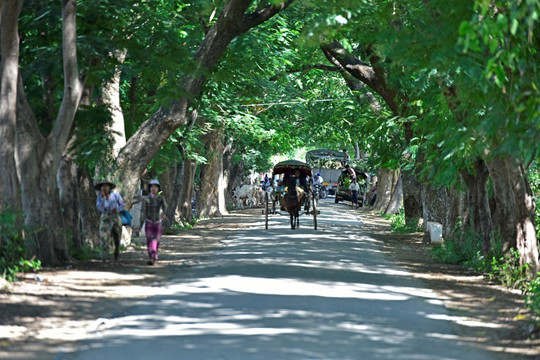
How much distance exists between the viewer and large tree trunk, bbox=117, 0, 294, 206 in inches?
845

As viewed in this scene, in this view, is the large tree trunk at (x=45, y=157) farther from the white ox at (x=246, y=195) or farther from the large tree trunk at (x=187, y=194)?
the white ox at (x=246, y=195)

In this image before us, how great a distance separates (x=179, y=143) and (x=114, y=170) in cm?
841

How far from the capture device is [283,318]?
36.1 ft

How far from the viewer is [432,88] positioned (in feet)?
60.9

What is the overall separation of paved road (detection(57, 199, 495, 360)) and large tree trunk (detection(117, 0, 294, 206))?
412 centimetres

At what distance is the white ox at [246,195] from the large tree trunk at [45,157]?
4203 cm

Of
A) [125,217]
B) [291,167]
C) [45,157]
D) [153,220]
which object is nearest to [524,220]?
[153,220]

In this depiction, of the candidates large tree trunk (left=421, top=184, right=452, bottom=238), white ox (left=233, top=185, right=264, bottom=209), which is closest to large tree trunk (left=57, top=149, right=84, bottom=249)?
large tree trunk (left=421, top=184, right=452, bottom=238)

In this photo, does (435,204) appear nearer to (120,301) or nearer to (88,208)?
(88,208)

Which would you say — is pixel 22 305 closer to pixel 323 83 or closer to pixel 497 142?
pixel 497 142

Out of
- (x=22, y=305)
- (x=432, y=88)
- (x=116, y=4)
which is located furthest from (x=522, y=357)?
(x=116, y=4)

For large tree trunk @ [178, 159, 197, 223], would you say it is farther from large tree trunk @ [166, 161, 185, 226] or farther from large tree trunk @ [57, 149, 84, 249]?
large tree trunk @ [57, 149, 84, 249]

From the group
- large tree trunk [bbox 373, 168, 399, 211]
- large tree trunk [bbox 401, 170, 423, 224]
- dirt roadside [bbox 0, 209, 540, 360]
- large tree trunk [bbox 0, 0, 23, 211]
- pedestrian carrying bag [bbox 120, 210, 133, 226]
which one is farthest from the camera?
large tree trunk [bbox 373, 168, 399, 211]

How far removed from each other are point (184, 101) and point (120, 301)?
31.7 ft
